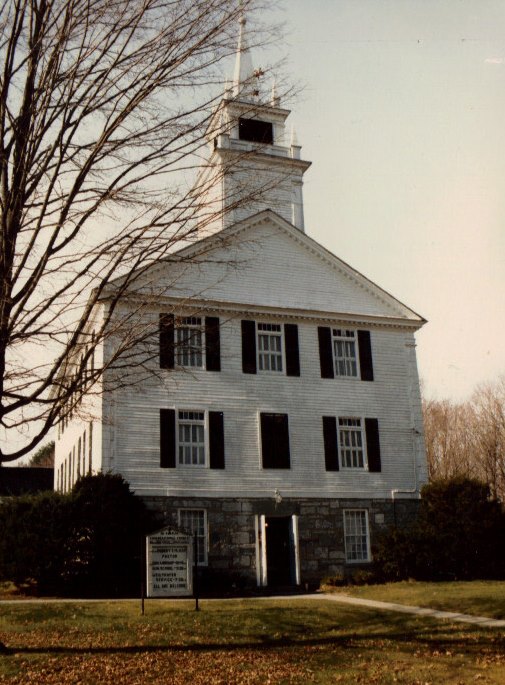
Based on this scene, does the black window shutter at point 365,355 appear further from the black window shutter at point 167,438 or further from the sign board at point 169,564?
the sign board at point 169,564

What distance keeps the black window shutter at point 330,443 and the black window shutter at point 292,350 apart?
1.88 metres

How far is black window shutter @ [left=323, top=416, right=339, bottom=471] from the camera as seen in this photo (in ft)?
75.8

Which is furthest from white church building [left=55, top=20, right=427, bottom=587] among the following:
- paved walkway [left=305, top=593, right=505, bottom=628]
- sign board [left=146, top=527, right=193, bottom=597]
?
sign board [left=146, top=527, right=193, bottom=597]

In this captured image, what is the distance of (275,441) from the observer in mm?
22641

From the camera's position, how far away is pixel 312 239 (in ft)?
82.7

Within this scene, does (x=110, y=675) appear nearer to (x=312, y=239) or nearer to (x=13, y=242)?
(x=13, y=242)

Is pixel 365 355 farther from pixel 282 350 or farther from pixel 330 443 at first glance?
pixel 330 443

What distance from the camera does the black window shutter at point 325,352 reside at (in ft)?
78.6

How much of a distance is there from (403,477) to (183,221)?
1687 centimetres

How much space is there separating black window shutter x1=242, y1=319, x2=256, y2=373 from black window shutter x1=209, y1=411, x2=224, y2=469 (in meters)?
1.84

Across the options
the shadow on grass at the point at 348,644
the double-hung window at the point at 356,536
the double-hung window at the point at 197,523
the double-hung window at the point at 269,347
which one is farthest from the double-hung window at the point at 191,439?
the shadow on grass at the point at 348,644

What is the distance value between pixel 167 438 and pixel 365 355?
25.1 feet

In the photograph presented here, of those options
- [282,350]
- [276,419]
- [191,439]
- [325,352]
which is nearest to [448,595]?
[276,419]

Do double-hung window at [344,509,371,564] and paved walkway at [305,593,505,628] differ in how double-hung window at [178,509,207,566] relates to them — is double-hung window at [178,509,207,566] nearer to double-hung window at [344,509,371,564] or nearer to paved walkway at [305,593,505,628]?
double-hung window at [344,509,371,564]
